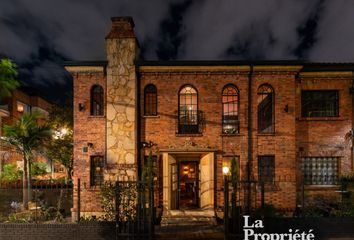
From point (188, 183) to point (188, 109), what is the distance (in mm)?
3664

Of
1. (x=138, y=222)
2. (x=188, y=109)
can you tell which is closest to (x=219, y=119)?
(x=188, y=109)

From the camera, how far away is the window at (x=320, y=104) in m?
14.2

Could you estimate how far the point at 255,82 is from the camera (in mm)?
13469

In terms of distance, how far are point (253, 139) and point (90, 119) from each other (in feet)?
25.5

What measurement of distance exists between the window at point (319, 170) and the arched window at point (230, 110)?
154 inches

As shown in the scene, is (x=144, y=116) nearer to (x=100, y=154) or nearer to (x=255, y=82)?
(x=100, y=154)

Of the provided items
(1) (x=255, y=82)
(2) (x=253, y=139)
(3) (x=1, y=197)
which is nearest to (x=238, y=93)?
(1) (x=255, y=82)

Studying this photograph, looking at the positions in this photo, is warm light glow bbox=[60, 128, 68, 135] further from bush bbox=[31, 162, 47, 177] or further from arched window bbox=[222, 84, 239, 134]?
arched window bbox=[222, 84, 239, 134]

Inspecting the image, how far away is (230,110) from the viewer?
13.7m

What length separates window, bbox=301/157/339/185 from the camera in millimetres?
13859

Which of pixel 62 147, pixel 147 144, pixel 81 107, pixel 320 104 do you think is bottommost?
pixel 62 147

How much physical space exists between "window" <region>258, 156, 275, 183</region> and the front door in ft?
9.89

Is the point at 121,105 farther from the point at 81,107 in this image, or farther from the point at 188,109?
the point at 188,109

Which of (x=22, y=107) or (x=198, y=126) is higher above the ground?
(x=22, y=107)
